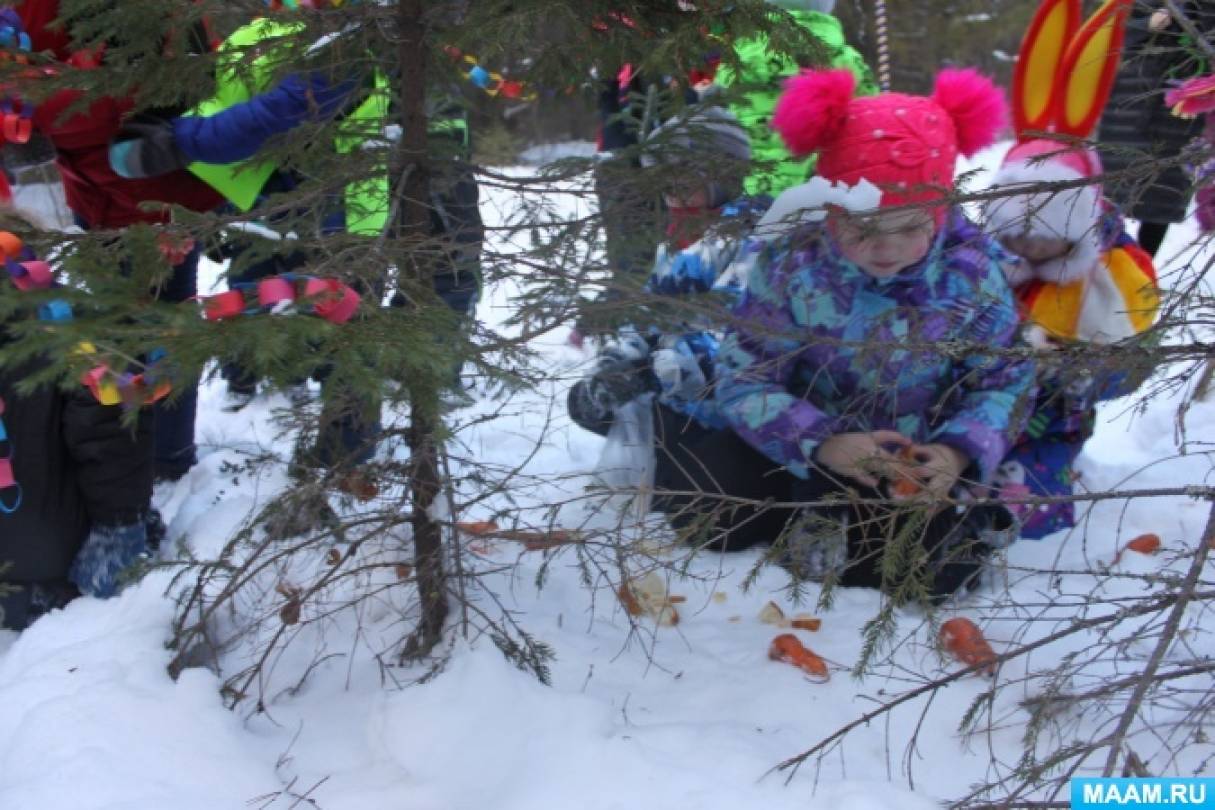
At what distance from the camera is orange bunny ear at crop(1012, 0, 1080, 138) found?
3195 millimetres

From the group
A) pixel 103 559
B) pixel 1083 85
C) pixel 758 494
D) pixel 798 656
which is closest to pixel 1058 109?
pixel 1083 85

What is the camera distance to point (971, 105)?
9.37 feet

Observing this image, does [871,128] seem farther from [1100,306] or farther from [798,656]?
[798,656]

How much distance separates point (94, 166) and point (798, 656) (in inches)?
109

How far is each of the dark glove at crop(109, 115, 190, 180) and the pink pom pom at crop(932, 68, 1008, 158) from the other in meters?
2.45

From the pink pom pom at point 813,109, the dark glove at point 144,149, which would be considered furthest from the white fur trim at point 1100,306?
the dark glove at point 144,149

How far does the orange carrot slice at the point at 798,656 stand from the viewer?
8.21 ft

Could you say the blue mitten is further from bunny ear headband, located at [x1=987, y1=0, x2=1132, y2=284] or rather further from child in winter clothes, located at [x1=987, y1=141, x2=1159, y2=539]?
bunny ear headband, located at [x1=987, y1=0, x2=1132, y2=284]

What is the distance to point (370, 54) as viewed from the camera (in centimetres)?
233

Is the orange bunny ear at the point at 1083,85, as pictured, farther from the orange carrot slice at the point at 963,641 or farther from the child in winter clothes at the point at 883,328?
the orange carrot slice at the point at 963,641

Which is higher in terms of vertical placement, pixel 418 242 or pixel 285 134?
pixel 285 134

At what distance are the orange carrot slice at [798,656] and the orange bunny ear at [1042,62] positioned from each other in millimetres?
1907

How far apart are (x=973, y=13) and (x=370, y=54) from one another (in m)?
10.7

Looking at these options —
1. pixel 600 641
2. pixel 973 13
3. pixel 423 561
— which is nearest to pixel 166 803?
pixel 423 561
